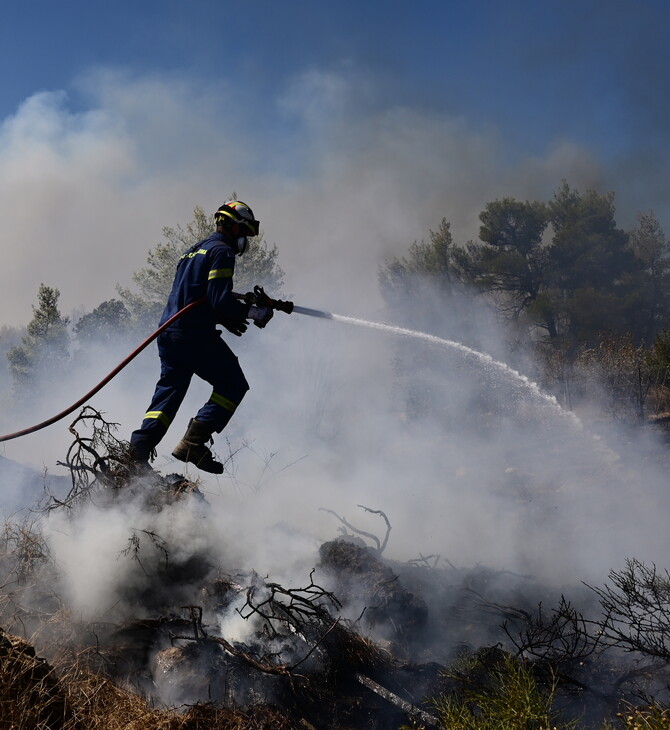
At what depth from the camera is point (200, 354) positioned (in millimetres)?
4492

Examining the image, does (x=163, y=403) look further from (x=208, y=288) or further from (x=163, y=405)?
(x=208, y=288)

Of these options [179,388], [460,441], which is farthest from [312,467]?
→ [179,388]

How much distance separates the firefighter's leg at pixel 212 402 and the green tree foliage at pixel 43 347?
18389 millimetres

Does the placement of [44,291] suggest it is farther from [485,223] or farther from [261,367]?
[485,223]

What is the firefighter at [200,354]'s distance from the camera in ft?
14.4

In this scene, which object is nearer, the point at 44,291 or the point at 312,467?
the point at 312,467

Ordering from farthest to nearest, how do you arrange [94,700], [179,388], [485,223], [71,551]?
1. [485,223]
2. [179,388]
3. [71,551]
4. [94,700]

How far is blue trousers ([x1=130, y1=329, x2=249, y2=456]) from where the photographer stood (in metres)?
4.48

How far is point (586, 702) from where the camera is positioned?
3.51 meters

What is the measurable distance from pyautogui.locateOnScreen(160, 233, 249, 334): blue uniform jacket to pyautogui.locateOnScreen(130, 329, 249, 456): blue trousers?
0.09 meters

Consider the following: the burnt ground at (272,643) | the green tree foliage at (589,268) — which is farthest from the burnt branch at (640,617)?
the green tree foliage at (589,268)

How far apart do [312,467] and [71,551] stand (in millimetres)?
6161

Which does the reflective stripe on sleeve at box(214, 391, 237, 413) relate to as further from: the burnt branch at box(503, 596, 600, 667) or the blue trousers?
the burnt branch at box(503, 596, 600, 667)

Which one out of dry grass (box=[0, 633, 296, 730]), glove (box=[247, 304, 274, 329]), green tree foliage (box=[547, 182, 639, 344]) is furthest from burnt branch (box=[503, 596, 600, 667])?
green tree foliage (box=[547, 182, 639, 344])
